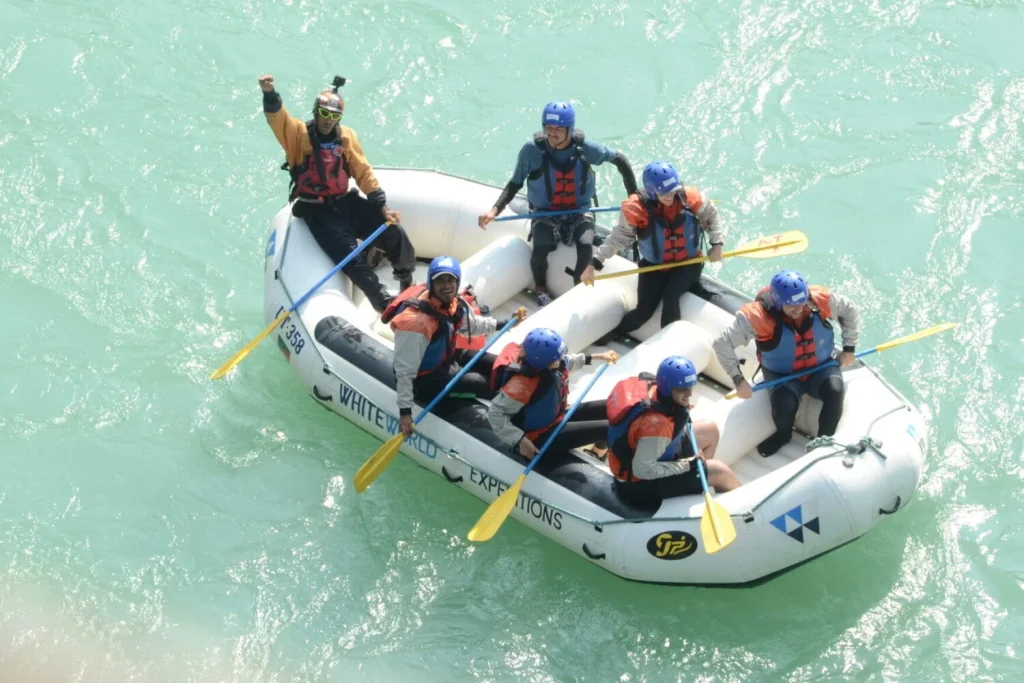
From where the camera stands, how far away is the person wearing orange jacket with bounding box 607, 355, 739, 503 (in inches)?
252

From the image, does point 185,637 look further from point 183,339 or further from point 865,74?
point 865,74

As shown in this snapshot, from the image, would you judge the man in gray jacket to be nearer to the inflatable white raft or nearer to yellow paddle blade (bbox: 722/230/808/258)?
the inflatable white raft

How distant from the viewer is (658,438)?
254 inches

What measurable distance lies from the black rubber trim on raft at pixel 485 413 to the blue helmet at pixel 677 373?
0.77 metres

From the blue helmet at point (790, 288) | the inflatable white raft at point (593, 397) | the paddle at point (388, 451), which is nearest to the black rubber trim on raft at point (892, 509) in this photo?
the inflatable white raft at point (593, 397)

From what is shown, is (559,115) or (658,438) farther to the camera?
(559,115)

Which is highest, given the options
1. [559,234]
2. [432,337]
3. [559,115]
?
[559,115]

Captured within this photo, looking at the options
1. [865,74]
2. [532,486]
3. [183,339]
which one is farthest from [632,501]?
[865,74]

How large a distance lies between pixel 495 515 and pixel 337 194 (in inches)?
104

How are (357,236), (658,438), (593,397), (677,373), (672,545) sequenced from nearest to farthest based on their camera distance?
(677,373) < (658,438) < (672,545) < (593,397) < (357,236)

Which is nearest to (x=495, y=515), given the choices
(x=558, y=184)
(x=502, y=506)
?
(x=502, y=506)

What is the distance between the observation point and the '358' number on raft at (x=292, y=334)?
7.84 m

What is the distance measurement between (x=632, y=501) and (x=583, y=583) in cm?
78

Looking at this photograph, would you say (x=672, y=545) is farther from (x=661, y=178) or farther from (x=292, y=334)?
(x=292, y=334)
